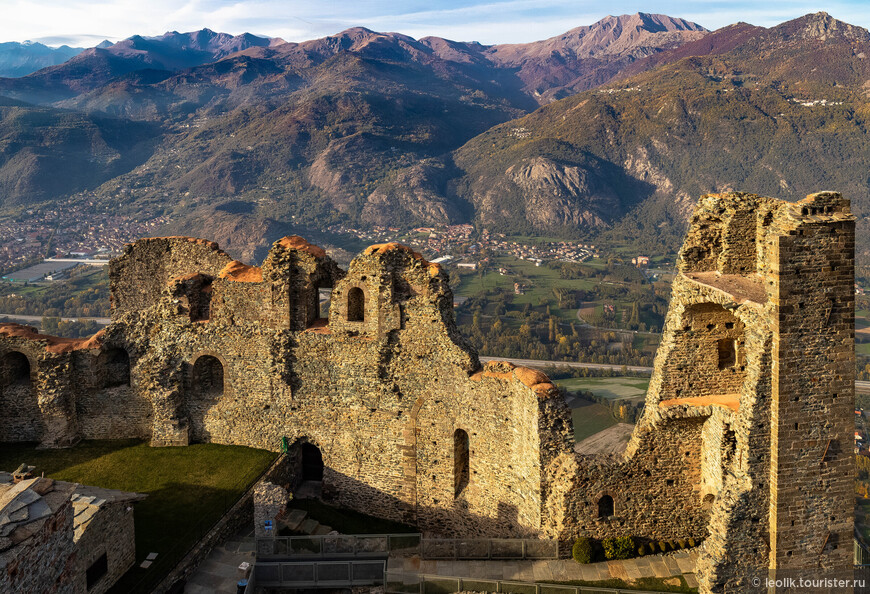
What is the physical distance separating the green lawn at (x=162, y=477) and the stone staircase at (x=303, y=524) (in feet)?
6.18

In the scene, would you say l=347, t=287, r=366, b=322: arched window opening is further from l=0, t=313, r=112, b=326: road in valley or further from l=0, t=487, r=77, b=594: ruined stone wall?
l=0, t=313, r=112, b=326: road in valley

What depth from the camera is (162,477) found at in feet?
85.7

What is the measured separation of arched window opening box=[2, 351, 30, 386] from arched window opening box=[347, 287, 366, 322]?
13.0 meters

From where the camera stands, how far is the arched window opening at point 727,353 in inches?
901

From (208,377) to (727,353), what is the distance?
63.3ft

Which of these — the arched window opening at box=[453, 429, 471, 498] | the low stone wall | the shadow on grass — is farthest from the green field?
the low stone wall

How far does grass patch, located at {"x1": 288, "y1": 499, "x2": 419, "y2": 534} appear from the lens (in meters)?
26.0

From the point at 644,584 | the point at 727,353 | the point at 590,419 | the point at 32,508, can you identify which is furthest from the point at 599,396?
the point at 32,508

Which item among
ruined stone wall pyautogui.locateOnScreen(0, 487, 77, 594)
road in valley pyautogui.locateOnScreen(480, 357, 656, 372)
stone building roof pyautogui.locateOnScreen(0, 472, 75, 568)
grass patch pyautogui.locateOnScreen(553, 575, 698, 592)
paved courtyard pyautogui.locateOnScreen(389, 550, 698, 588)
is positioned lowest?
road in valley pyautogui.locateOnScreen(480, 357, 656, 372)

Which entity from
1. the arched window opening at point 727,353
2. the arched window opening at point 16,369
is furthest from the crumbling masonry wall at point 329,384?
the arched window opening at point 727,353

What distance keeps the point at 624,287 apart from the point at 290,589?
151m

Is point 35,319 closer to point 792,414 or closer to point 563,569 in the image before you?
point 563,569

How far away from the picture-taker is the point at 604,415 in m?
86.6

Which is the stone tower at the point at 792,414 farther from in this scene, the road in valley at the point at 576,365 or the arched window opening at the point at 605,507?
the road in valley at the point at 576,365
